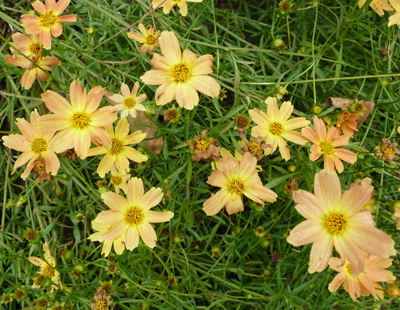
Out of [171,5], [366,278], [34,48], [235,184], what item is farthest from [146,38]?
[366,278]

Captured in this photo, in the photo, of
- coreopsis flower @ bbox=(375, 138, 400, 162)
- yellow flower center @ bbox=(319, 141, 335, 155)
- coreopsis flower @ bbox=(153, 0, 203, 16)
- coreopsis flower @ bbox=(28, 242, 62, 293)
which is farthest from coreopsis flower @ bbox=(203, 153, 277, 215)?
coreopsis flower @ bbox=(28, 242, 62, 293)

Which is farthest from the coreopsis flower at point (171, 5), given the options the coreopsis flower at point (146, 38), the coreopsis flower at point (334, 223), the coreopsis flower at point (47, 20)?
the coreopsis flower at point (334, 223)

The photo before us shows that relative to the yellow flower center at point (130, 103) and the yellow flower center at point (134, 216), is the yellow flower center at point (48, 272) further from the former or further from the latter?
the yellow flower center at point (130, 103)

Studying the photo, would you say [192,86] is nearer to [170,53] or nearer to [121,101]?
[170,53]

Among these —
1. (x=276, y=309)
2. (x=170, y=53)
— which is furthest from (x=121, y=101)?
(x=276, y=309)

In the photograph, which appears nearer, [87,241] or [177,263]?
[177,263]

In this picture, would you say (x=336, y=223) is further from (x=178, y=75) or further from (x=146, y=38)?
(x=146, y=38)
